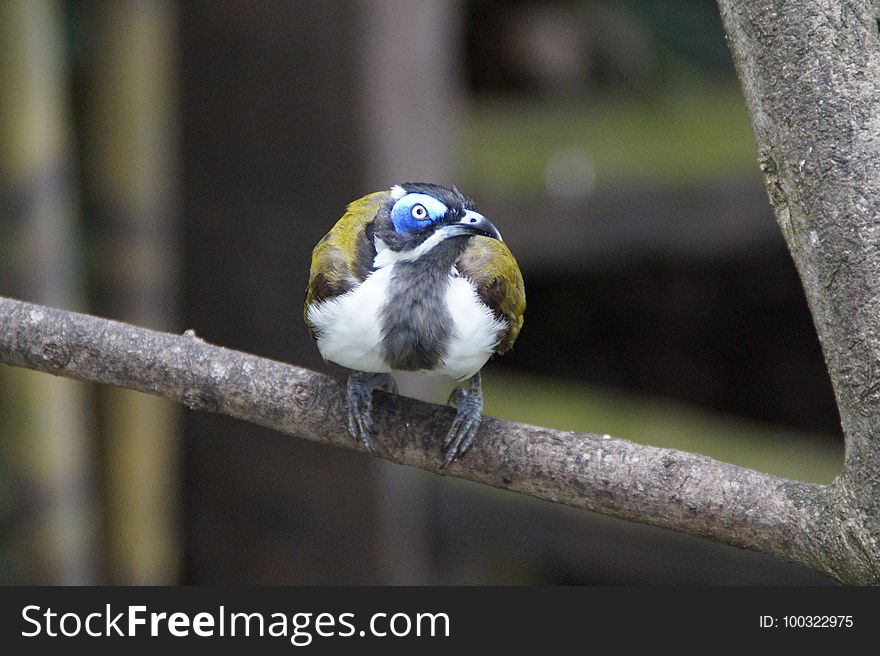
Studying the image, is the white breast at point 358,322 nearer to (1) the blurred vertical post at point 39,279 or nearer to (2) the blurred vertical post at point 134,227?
(1) the blurred vertical post at point 39,279

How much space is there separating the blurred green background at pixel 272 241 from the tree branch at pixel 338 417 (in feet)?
4.71

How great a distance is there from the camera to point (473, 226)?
6.75ft

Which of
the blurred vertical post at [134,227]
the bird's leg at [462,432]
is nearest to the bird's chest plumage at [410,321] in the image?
the bird's leg at [462,432]

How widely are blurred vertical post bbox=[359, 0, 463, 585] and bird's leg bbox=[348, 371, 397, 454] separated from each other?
1.31 meters

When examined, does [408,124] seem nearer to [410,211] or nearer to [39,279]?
[39,279]

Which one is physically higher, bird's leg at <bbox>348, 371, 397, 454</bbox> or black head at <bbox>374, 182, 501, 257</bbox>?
black head at <bbox>374, 182, 501, 257</bbox>

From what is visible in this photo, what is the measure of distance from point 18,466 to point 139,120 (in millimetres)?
1302

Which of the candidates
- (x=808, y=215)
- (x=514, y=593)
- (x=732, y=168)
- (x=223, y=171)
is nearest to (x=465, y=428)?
(x=514, y=593)

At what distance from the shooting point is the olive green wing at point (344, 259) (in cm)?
223

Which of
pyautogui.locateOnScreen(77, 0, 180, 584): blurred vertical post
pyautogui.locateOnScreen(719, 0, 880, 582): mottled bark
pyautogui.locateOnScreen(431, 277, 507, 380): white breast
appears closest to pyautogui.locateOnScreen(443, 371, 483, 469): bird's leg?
pyautogui.locateOnScreen(431, 277, 507, 380): white breast

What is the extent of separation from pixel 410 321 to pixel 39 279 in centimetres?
196

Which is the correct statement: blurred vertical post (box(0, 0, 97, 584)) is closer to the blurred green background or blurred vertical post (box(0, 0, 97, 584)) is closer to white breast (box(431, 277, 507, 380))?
the blurred green background

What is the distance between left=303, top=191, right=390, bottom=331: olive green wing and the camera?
2.23m

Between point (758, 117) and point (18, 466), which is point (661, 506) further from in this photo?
point (18, 466)
